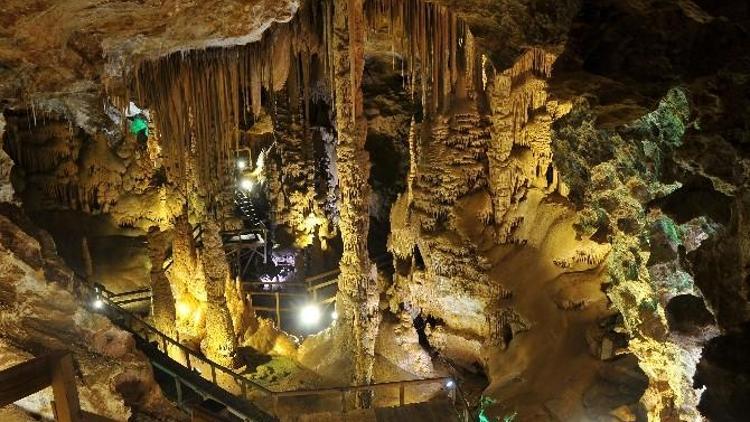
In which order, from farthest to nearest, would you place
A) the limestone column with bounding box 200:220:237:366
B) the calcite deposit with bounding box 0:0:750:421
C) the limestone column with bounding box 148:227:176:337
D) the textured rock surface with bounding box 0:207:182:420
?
the limestone column with bounding box 200:220:237:366
the limestone column with bounding box 148:227:176:337
the textured rock surface with bounding box 0:207:182:420
the calcite deposit with bounding box 0:0:750:421

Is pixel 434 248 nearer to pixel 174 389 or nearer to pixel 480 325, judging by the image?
pixel 480 325

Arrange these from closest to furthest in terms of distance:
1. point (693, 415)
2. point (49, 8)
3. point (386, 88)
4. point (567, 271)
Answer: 1. point (49, 8)
2. point (693, 415)
3. point (567, 271)
4. point (386, 88)

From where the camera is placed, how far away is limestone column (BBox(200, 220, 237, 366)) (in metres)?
11.4

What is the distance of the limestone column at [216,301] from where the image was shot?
37.3ft

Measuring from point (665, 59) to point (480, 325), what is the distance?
28.0 ft

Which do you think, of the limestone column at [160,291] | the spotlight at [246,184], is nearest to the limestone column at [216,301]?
the limestone column at [160,291]

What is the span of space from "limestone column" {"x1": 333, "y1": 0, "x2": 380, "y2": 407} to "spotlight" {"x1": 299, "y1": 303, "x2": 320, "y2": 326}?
10.7 feet

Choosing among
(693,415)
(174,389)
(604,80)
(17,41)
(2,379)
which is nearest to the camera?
(2,379)

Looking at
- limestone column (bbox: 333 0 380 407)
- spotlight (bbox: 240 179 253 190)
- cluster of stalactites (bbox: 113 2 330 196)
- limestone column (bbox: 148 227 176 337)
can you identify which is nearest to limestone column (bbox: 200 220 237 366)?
limestone column (bbox: 148 227 176 337)

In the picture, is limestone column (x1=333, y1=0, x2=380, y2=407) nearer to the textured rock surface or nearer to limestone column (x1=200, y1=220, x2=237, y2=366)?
limestone column (x1=200, y1=220, x2=237, y2=366)

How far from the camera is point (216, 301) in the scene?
→ 11.5 metres

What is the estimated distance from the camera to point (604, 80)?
11.6ft

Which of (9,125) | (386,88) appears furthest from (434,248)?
(9,125)

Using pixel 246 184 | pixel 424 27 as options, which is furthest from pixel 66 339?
pixel 246 184
